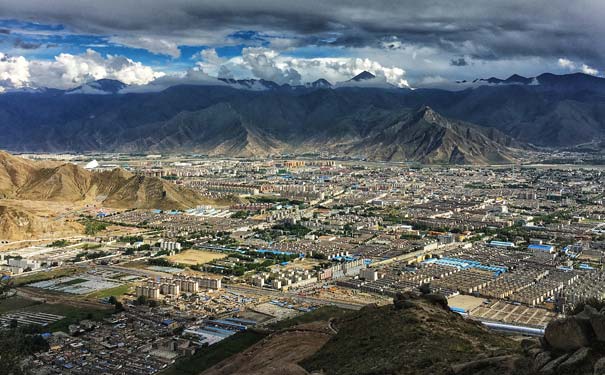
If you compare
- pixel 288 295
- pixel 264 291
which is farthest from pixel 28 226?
pixel 288 295

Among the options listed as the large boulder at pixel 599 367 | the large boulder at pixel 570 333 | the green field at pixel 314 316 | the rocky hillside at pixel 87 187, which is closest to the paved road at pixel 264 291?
the green field at pixel 314 316

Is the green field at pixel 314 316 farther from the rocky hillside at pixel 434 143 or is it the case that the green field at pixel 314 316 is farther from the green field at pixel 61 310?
the rocky hillside at pixel 434 143

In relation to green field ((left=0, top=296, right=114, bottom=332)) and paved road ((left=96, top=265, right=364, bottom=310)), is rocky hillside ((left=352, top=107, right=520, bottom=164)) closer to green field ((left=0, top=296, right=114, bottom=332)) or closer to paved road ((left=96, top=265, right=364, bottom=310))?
paved road ((left=96, top=265, right=364, bottom=310))

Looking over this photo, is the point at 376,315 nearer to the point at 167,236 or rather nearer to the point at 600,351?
the point at 600,351

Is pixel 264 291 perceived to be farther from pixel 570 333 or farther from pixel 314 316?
pixel 570 333

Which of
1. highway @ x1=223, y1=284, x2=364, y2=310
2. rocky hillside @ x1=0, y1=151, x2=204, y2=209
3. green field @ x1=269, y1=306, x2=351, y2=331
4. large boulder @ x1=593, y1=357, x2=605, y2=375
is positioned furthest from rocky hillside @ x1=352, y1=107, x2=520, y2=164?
large boulder @ x1=593, y1=357, x2=605, y2=375

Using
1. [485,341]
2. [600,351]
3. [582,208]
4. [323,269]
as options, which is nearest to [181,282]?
[323,269]
